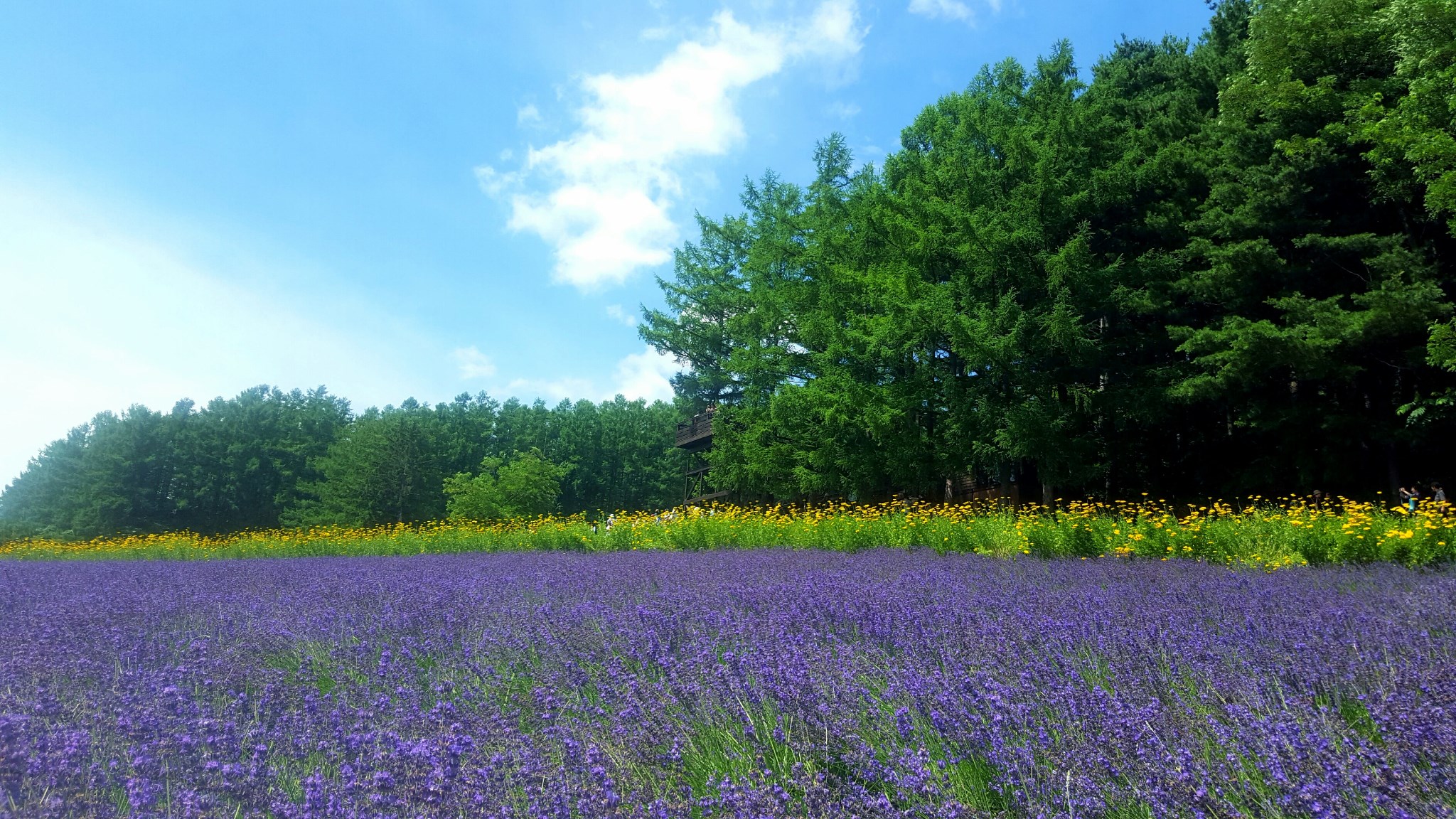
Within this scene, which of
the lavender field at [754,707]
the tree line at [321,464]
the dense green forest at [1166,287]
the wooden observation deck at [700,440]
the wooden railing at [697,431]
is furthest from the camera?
the tree line at [321,464]

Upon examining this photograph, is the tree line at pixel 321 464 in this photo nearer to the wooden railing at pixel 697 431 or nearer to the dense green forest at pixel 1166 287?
the wooden railing at pixel 697 431

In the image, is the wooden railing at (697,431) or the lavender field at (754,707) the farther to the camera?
the wooden railing at (697,431)

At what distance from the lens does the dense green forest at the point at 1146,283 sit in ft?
52.2

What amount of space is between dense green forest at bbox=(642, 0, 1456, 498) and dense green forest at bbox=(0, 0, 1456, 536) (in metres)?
0.07

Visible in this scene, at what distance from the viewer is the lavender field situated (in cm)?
225

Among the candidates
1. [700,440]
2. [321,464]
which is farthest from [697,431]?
[321,464]

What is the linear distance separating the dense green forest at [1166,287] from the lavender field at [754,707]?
11882mm

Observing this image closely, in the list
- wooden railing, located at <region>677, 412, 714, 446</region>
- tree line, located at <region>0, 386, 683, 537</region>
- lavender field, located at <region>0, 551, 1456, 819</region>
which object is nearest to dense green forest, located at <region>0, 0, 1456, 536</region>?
wooden railing, located at <region>677, 412, 714, 446</region>

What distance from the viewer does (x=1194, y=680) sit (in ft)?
10.8

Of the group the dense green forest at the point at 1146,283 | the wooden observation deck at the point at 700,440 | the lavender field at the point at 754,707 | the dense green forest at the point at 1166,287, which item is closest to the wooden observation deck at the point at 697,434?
the wooden observation deck at the point at 700,440

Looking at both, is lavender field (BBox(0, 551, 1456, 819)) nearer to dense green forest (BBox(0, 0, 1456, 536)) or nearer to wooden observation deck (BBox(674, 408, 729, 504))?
dense green forest (BBox(0, 0, 1456, 536))

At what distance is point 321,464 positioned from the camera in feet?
147

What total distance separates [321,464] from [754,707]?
47329 mm

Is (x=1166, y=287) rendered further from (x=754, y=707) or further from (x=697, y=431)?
(x=754, y=707)
